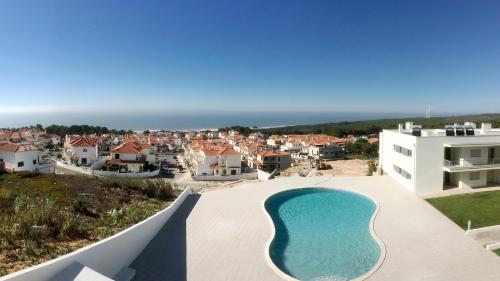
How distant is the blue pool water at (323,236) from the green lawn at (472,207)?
3.05 metres

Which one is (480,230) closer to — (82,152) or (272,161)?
(272,161)

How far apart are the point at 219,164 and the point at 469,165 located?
26.8 m

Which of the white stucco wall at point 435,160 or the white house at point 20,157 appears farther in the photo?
the white house at point 20,157

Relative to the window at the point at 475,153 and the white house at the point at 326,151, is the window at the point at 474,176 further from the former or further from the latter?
the white house at the point at 326,151

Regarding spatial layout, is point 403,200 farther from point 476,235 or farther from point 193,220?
point 193,220

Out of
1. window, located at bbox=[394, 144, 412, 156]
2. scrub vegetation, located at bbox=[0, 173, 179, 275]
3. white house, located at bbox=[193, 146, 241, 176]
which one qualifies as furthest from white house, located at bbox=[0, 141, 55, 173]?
window, located at bbox=[394, 144, 412, 156]

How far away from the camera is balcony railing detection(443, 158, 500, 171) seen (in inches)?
678

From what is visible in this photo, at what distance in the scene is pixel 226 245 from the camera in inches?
425

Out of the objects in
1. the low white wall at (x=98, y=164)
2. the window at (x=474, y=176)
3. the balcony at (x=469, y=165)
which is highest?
the balcony at (x=469, y=165)

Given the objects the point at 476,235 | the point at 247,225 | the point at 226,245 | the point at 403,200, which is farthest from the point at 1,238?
the point at 403,200

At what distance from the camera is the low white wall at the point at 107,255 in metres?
6.50

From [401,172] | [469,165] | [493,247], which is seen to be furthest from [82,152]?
[493,247]

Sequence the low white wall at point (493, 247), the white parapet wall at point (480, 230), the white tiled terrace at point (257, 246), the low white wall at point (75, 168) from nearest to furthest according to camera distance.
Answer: the white tiled terrace at point (257, 246)
the low white wall at point (493, 247)
the white parapet wall at point (480, 230)
the low white wall at point (75, 168)

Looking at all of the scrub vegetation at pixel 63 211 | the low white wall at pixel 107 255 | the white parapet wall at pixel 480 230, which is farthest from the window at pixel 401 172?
the low white wall at pixel 107 255
